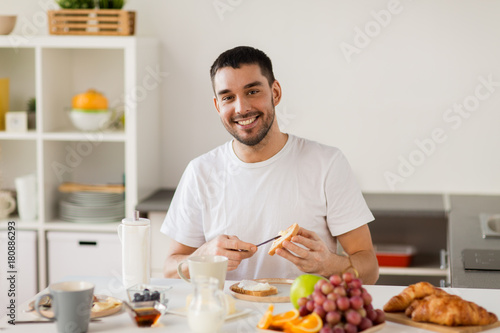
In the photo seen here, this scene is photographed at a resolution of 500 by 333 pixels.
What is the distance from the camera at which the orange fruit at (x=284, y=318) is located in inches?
57.9

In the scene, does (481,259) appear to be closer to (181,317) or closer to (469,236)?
(469,236)

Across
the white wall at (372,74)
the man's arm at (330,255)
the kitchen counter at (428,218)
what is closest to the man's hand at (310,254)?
the man's arm at (330,255)

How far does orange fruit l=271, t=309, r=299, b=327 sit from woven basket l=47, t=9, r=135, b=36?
224 cm

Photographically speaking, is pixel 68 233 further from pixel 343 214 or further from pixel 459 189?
pixel 459 189

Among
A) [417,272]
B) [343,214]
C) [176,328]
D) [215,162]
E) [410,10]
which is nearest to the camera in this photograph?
[176,328]

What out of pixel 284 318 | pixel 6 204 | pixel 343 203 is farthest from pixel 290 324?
pixel 6 204

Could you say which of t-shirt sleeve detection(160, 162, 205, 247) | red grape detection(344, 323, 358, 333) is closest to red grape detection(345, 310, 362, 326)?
red grape detection(344, 323, 358, 333)

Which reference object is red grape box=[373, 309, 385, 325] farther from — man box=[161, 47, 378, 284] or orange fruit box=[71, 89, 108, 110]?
orange fruit box=[71, 89, 108, 110]

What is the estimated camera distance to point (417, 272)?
3.30m

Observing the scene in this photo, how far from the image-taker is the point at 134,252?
5.98 ft

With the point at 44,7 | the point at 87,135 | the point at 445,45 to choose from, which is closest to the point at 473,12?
the point at 445,45

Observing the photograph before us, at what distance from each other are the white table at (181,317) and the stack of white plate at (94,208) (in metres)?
1.57

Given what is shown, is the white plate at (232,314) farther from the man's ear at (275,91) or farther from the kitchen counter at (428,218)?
the kitchen counter at (428,218)

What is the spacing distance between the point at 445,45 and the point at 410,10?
26 cm
